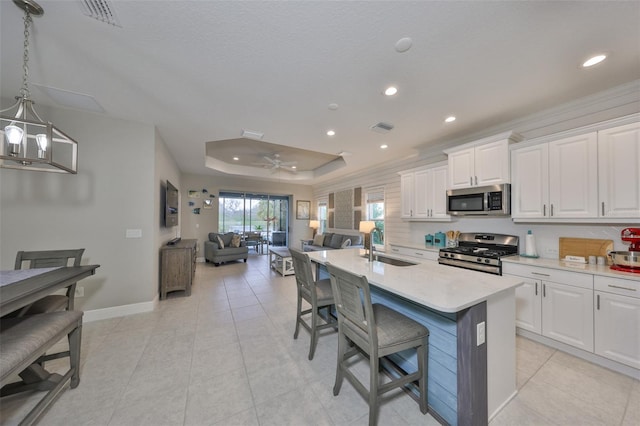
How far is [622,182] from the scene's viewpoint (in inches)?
84.5

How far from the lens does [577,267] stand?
A: 2.25 metres

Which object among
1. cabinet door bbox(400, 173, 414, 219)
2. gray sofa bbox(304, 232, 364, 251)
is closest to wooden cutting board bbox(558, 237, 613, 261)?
cabinet door bbox(400, 173, 414, 219)

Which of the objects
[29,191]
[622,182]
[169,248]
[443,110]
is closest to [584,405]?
[622,182]

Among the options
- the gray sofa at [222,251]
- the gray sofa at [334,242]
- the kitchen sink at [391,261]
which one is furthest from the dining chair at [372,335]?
the gray sofa at [222,251]

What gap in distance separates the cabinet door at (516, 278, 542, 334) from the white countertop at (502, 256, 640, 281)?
206mm

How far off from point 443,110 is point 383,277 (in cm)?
244

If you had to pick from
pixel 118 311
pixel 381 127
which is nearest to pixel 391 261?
pixel 381 127

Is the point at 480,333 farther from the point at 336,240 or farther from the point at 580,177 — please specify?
the point at 336,240

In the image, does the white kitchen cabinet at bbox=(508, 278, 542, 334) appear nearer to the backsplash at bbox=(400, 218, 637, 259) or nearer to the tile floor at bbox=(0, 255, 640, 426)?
the tile floor at bbox=(0, 255, 640, 426)

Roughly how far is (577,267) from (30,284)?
4.73 m

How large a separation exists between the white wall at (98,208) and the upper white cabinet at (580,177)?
5.15 m

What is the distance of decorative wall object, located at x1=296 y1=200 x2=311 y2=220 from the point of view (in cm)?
883

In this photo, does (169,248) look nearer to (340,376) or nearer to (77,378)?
(77,378)

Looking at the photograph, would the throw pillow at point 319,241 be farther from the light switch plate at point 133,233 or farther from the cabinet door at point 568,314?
the cabinet door at point 568,314
